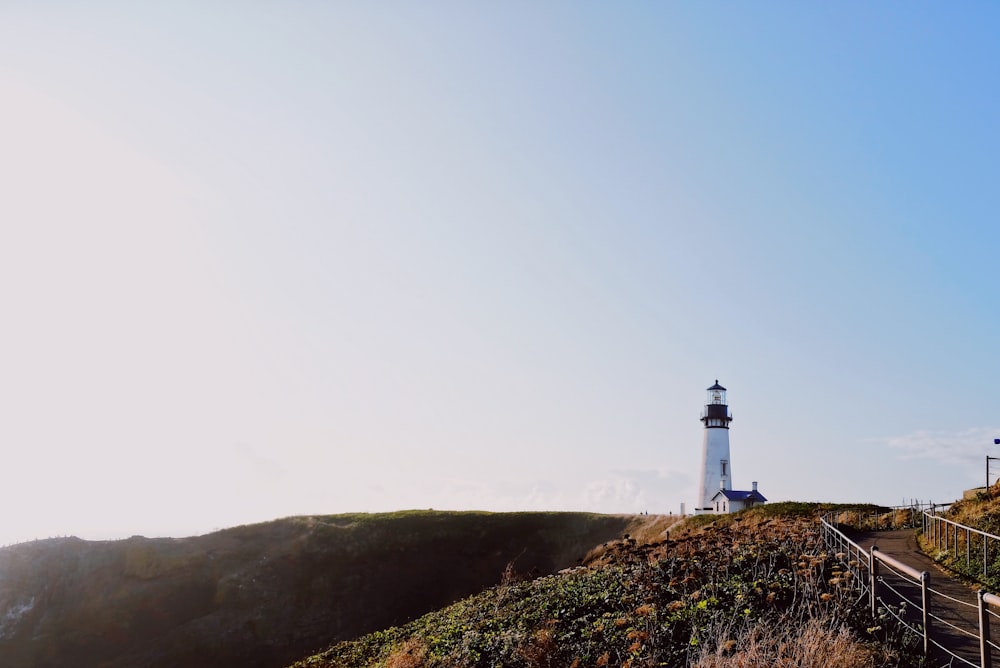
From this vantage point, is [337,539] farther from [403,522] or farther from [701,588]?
[701,588]

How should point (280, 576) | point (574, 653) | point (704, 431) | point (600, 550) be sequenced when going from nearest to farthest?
point (574, 653) → point (600, 550) → point (280, 576) → point (704, 431)

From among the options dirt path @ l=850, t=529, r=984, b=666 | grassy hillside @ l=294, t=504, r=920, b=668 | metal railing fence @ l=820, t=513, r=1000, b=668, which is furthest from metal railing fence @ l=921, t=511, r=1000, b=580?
grassy hillside @ l=294, t=504, r=920, b=668

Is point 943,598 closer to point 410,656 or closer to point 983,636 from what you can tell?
point 983,636

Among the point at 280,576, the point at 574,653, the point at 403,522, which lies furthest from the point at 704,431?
the point at 574,653

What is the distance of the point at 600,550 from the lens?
33.2m

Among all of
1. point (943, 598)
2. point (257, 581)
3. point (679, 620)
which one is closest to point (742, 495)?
point (257, 581)

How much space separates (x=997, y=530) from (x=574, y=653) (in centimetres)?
1584

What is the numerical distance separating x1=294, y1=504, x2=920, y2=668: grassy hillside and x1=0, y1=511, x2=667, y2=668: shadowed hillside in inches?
642

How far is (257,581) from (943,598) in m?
33.0

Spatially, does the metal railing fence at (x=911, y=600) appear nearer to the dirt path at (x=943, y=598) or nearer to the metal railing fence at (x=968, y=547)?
the dirt path at (x=943, y=598)

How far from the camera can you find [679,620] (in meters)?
13.0

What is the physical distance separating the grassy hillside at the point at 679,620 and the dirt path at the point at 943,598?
912mm

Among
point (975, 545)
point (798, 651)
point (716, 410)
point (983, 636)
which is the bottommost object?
point (798, 651)

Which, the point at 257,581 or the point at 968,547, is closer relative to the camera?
the point at 968,547
